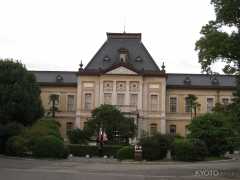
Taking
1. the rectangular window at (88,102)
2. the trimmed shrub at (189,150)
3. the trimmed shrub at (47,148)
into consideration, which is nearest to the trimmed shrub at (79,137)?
the rectangular window at (88,102)

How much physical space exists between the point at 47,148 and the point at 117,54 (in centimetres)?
3389

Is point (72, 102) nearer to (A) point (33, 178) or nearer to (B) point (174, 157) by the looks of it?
(B) point (174, 157)

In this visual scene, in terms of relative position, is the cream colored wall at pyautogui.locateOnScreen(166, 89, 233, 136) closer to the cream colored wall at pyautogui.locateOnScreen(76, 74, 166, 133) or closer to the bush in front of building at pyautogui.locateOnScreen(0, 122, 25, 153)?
the cream colored wall at pyautogui.locateOnScreen(76, 74, 166, 133)

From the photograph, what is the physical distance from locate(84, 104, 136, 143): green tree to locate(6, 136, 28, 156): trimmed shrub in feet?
53.8

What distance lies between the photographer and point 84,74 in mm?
72188

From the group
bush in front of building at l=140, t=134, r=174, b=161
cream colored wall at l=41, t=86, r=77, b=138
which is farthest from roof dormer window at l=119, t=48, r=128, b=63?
bush in front of building at l=140, t=134, r=174, b=161

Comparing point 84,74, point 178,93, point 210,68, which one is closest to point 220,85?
point 178,93

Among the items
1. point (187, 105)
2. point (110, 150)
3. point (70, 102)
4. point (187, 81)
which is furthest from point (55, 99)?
point (110, 150)

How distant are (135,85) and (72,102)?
11161mm

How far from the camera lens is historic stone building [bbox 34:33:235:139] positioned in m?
71.2

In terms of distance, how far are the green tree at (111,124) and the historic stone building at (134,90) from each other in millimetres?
10648

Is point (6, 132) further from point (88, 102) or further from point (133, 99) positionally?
point (133, 99)

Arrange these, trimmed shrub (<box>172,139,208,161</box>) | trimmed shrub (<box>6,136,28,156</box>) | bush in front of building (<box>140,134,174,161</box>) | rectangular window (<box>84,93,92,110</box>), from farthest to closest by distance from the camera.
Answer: rectangular window (<box>84,93,92,110</box>)
bush in front of building (<box>140,134,174,161</box>)
trimmed shrub (<box>6,136,28,156</box>)
trimmed shrub (<box>172,139,208,161</box>)

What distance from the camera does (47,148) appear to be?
1578 inches
